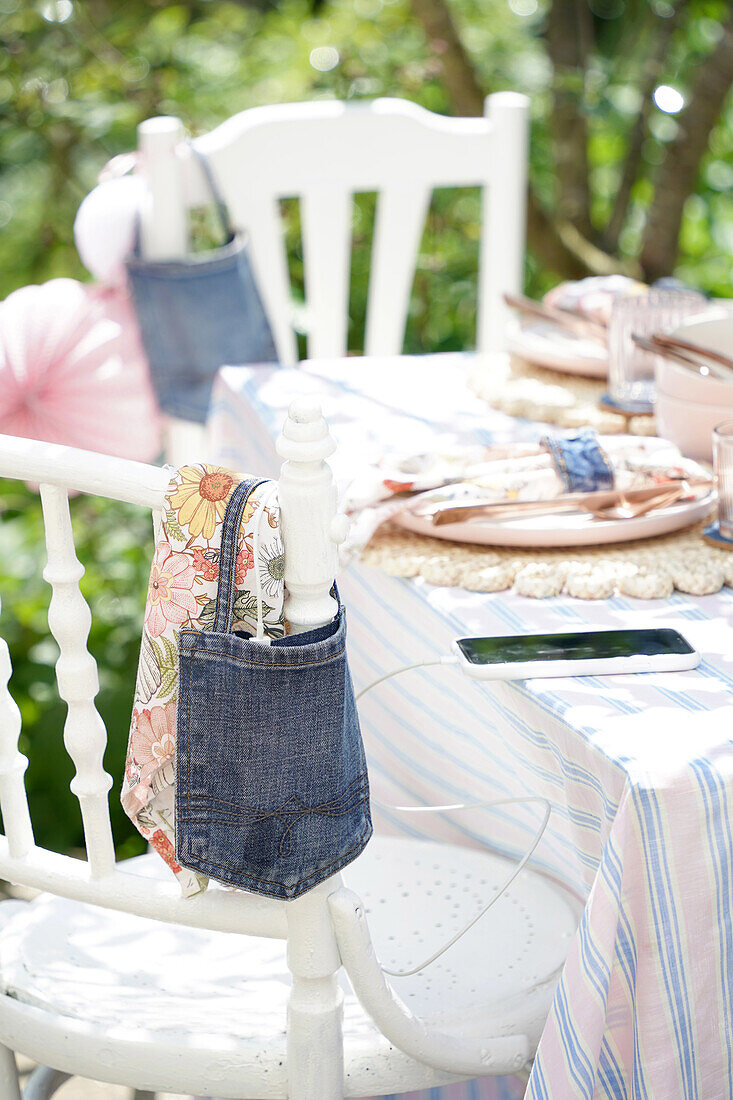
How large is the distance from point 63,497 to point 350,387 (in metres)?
0.81

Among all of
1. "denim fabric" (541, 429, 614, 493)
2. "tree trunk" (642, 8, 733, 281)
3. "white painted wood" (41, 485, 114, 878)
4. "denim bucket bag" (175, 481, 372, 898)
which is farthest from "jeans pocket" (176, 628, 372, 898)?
"tree trunk" (642, 8, 733, 281)

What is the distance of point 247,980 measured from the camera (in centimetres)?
98

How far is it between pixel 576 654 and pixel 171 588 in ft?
0.98

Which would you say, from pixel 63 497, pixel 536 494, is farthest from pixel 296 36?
pixel 63 497

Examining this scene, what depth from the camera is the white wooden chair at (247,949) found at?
0.72 metres

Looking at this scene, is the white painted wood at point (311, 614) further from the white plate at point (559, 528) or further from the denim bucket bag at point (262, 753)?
the white plate at point (559, 528)

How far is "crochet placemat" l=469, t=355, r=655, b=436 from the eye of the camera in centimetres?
136

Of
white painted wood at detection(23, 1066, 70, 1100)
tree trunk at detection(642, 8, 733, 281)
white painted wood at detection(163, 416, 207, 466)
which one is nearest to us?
white painted wood at detection(23, 1066, 70, 1100)

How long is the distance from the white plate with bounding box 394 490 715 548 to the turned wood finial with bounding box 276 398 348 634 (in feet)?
1.07

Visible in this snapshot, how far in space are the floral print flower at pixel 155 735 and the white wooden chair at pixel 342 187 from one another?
121cm

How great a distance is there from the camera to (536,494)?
109cm

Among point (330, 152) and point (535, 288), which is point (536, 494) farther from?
point (535, 288)

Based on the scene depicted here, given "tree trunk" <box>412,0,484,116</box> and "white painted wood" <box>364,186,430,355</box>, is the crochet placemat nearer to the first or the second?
"white painted wood" <box>364,186,430,355</box>

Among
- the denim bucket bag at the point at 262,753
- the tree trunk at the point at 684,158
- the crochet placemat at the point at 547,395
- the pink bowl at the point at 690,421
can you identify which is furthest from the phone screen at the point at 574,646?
the tree trunk at the point at 684,158
